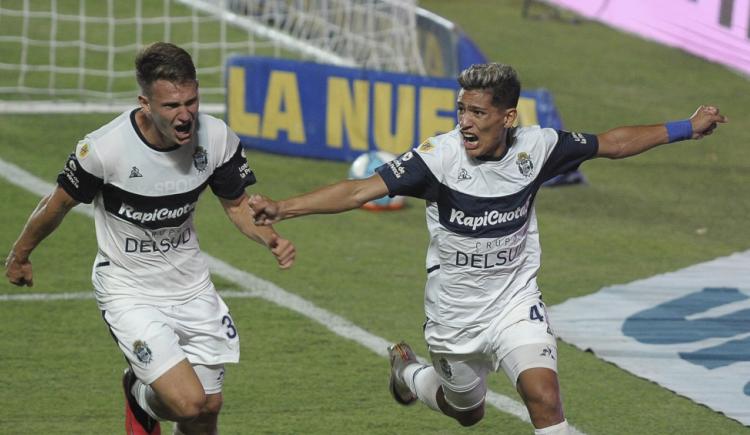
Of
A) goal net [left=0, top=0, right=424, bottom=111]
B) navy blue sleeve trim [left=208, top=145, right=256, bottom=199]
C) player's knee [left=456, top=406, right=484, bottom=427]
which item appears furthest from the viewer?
goal net [left=0, top=0, right=424, bottom=111]

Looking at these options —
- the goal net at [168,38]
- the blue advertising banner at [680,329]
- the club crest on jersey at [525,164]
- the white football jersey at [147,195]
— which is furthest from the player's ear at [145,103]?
the goal net at [168,38]

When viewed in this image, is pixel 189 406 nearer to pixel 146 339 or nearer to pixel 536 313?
pixel 146 339

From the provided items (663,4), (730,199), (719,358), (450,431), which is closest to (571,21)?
(663,4)

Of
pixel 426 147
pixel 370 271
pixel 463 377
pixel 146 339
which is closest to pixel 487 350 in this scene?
pixel 463 377

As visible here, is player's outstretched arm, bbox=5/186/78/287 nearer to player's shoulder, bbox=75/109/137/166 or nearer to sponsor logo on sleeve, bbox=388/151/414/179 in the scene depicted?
player's shoulder, bbox=75/109/137/166

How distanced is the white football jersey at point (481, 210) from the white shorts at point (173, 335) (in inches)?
41.0

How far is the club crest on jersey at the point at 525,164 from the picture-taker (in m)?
6.67

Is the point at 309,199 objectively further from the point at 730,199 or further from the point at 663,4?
the point at 663,4

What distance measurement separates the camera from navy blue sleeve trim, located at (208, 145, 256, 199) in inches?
263

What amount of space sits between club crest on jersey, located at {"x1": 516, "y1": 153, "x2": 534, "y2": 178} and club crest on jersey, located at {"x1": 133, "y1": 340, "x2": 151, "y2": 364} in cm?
191

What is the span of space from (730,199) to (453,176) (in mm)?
7412

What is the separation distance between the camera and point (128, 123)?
21.3 feet

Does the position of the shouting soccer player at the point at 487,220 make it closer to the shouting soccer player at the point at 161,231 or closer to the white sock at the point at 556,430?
the white sock at the point at 556,430

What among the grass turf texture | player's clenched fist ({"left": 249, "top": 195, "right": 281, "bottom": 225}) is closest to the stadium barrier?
the grass turf texture
